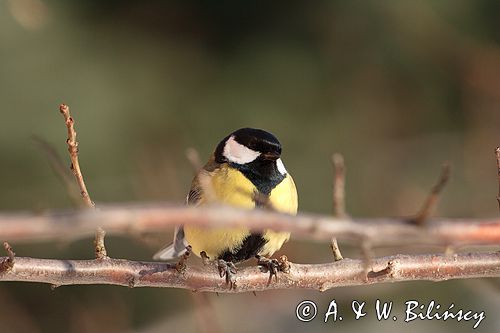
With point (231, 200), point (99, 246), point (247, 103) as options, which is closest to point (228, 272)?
point (231, 200)

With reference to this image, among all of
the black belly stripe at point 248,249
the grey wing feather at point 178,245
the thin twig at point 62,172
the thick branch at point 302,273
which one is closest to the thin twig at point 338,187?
the thin twig at point 62,172

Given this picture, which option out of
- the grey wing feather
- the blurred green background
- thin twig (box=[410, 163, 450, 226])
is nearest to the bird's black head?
the grey wing feather

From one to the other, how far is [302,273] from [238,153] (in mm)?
527

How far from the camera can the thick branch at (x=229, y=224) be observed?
2.87 ft

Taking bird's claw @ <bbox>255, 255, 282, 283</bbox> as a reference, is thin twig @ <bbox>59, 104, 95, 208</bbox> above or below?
above

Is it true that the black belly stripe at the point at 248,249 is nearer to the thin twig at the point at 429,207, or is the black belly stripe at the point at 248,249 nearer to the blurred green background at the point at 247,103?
the thin twig at the point at 429,207

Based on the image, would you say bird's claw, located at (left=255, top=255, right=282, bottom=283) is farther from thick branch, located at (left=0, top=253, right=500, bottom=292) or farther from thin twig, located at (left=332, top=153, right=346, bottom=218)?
thin twig, located at (left=332, top=153, right=346, bottom=218)

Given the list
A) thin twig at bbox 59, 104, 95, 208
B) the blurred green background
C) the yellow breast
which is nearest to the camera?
thin twig at bbox 59, 104, 95, 208

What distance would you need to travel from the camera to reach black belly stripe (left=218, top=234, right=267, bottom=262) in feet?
7.65

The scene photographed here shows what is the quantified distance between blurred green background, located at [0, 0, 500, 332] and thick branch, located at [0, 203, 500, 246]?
3230 mm

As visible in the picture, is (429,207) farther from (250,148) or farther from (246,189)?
(250,148)

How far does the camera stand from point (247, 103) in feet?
17.2

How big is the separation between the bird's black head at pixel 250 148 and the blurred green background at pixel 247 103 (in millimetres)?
1799

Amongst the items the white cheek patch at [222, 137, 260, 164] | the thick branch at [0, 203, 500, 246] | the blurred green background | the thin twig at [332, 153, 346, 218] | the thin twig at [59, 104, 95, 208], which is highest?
the blurred green background
